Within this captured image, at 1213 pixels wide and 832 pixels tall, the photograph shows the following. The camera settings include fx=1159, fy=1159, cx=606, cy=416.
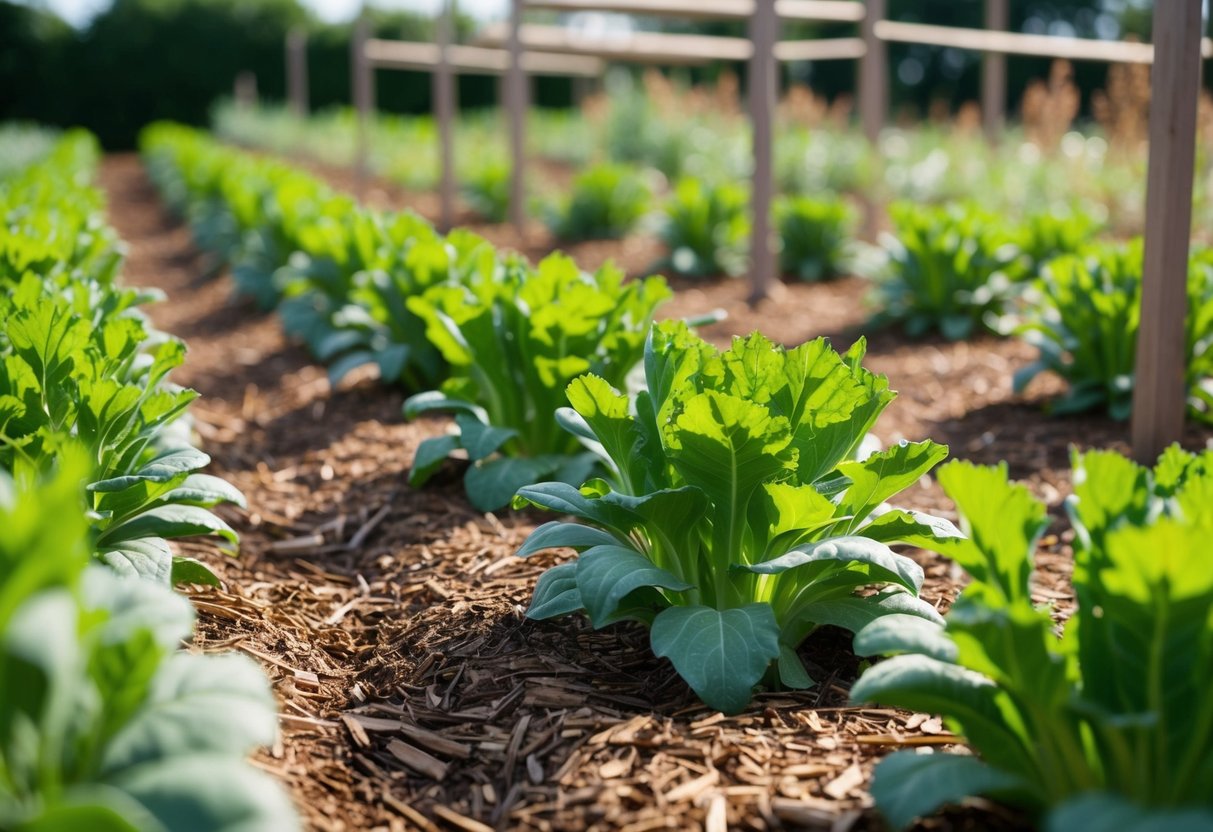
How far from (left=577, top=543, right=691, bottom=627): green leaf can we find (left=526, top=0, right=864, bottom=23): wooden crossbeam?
23.5ft

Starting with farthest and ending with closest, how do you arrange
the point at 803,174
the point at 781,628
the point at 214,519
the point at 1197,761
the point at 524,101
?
the point at 803,174
the point at 524,101
the point at 214,519
the point at 781,628
the point at 1197,761

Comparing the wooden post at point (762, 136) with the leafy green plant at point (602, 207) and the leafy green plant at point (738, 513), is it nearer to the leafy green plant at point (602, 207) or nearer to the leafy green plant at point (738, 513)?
the leafy green plant at point (602, 207)

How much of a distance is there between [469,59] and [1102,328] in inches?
516

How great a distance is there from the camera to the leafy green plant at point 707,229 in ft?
27.0

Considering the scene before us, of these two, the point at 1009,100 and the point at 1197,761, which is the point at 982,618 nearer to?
the point at 1197,761

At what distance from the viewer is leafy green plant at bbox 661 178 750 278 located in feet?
27.0

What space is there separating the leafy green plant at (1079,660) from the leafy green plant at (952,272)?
4470mm

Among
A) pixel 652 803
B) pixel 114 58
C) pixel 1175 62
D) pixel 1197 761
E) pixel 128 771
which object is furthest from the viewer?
pixel 114 58

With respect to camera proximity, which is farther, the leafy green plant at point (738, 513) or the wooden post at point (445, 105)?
the wooden post at point (445, 105)

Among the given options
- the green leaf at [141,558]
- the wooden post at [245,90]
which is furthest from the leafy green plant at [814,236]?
the wooden post at [245,90]

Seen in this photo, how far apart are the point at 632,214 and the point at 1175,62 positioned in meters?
6.40

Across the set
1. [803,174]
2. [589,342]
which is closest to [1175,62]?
[589,342]

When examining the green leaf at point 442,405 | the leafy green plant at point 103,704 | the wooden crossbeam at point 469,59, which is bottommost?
the green leaf at point 442,405

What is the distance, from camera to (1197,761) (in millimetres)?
1717
